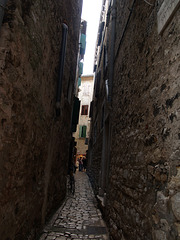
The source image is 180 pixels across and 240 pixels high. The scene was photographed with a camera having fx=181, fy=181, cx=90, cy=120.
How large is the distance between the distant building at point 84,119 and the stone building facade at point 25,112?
18832mm

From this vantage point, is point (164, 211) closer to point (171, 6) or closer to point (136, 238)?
point (136, 238)

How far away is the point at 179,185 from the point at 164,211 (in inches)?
14.6

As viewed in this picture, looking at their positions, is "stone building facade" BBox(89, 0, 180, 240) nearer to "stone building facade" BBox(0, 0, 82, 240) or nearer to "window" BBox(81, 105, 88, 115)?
"stone building facade" BBox(0, 0, 82, 240)

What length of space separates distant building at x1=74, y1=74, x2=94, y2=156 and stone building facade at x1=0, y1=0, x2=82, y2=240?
1883cm

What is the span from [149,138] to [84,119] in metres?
22.3

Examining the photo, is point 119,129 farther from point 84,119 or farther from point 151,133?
point 84,119

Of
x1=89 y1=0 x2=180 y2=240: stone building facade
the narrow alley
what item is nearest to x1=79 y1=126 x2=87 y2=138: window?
the narrow alley

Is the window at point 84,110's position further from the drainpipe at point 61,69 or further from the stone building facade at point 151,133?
the stone building facade at point 151,133

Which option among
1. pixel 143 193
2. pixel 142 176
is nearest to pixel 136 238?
pixel 143 193

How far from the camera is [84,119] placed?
24.5m

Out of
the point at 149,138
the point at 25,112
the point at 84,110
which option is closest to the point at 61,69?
the point at 25,112

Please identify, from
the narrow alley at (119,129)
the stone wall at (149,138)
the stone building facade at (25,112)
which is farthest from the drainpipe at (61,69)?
the stone wall at (149,138)

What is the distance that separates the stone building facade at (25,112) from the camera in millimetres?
1907

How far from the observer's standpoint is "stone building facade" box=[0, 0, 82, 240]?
1907 mm
